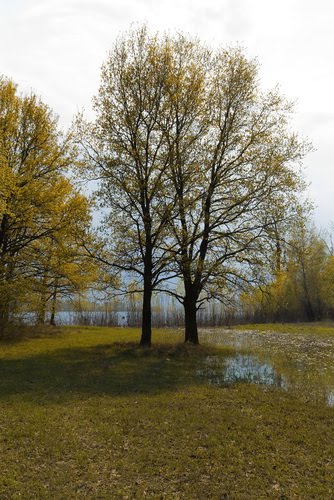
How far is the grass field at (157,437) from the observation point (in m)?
6.05

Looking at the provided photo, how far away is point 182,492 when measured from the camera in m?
5.87

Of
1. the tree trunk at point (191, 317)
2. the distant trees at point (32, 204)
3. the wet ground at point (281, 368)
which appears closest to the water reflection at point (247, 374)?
the wet ground at point (281, 368)

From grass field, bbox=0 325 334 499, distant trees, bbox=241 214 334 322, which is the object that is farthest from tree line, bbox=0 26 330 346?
distant trees, bbox=241 214 334 322

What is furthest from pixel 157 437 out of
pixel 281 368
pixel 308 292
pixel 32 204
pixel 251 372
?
pixel 308 292

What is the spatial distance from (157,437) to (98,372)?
6956mm

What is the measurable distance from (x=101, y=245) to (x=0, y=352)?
6.90m

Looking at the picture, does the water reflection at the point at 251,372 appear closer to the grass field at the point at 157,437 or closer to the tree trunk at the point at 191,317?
the grass field at the point at 157,437

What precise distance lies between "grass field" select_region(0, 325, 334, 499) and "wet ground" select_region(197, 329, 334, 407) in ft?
1.55

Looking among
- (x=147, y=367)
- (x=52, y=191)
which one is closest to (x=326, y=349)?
(x=147, y=367)

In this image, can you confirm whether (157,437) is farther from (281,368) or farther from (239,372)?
(281,368)

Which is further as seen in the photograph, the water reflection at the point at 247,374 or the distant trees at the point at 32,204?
the distant trees at the point at 32,204

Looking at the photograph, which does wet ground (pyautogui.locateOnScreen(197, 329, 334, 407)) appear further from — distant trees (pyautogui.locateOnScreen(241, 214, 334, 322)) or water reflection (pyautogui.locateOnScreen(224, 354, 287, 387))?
distant trees (pyautogui.locateOnScreen(241, 214, 334, 322))

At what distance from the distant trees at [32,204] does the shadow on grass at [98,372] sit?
18.6ft

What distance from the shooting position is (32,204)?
2289 centimetres
